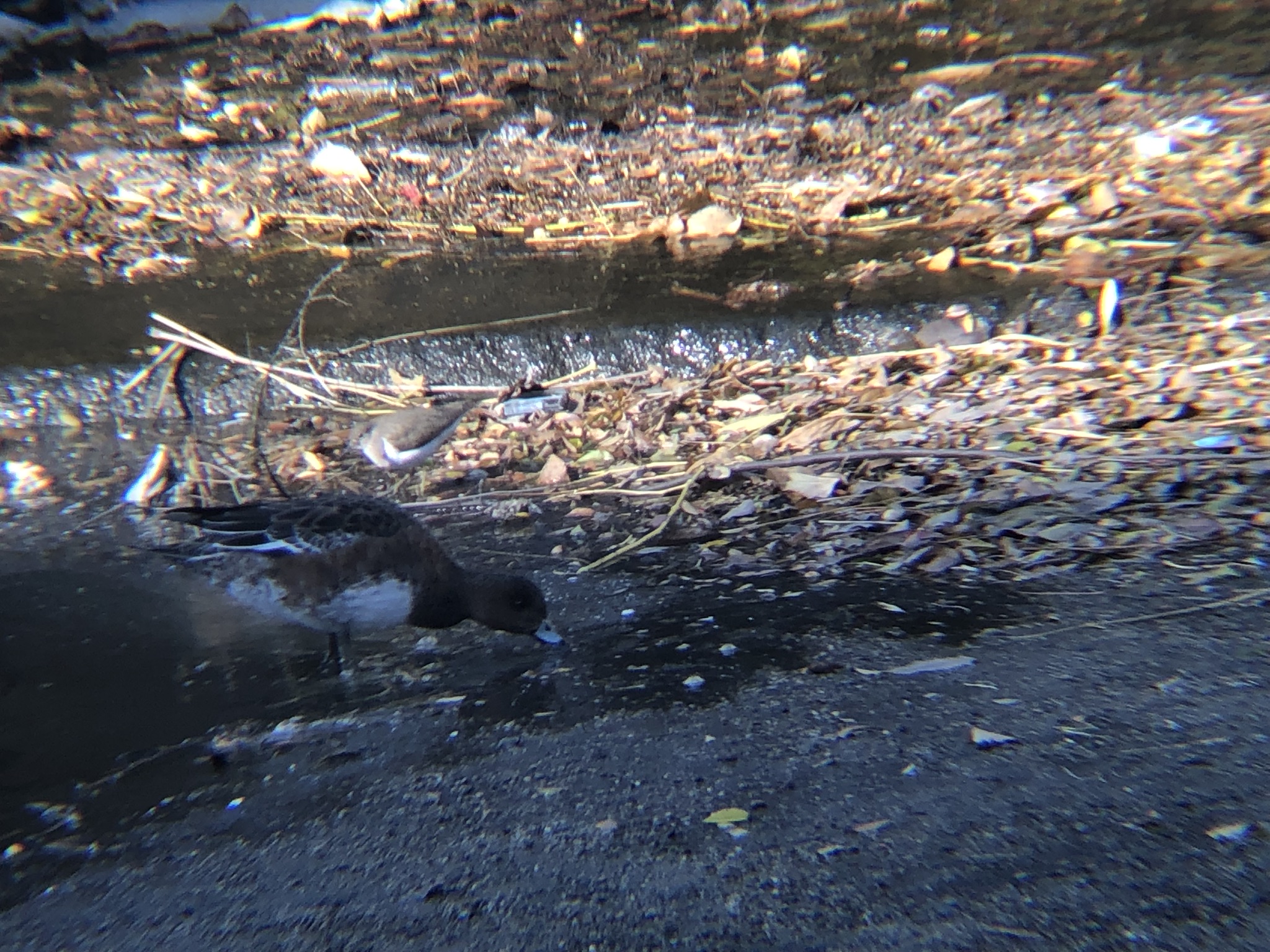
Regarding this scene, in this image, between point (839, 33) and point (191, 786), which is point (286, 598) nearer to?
point (191, 786)

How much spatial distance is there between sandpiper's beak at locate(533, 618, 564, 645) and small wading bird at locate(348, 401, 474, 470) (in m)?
1.66

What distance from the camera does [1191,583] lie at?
117 inches

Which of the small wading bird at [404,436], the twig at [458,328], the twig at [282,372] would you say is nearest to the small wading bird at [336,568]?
the small wading bird at [404,436]

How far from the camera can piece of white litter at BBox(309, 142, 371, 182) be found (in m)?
7.28

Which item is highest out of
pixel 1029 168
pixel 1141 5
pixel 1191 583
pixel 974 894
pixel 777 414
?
pixel 1141 5

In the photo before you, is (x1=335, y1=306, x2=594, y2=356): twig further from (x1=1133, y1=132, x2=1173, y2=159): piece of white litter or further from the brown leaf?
(x1=1133, y1=132, x2=1173, y2=159): piece of white litter

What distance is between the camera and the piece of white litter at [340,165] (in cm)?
728

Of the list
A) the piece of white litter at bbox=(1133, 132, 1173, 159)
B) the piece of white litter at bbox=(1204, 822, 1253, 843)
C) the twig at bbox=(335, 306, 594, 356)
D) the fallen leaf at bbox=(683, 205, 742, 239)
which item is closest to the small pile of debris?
the twig at bbox=(335, 306, 594, 356)

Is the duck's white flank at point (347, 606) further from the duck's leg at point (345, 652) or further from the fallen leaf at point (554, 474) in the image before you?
Answer: the fallen leaf at point (554, 474)

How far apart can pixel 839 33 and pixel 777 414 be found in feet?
20.6

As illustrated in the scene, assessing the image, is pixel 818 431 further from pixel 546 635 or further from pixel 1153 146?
pixel 1153 146

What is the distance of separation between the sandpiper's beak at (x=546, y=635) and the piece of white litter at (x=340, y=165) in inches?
200

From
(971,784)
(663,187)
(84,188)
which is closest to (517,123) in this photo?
(663,187)

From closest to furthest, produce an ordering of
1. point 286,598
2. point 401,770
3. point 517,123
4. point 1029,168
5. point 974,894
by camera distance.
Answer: point 974,894 < point 401,770 < point 286,598 < point 1029,168 < point 517,123
